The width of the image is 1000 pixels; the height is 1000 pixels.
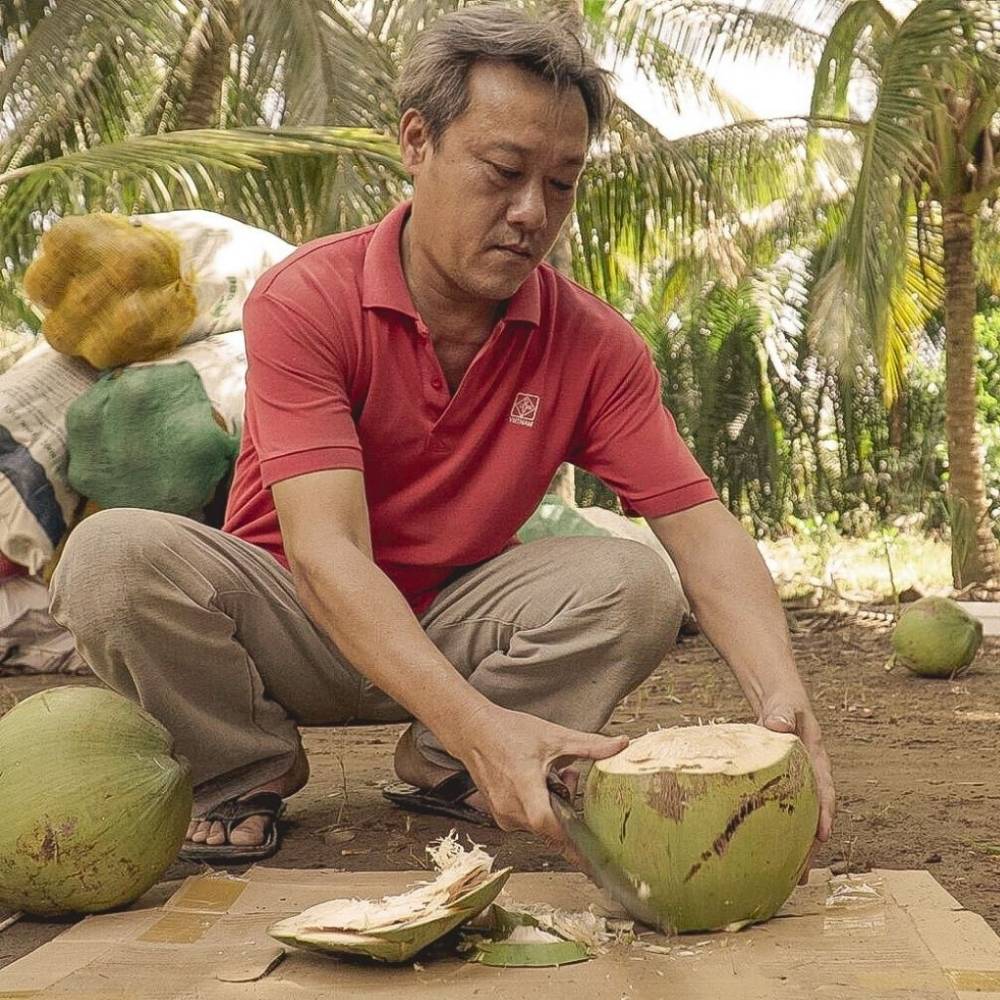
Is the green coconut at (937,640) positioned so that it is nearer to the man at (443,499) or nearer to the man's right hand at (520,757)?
the man at (443,499)

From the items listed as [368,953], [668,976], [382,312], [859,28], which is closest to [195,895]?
[368,953]

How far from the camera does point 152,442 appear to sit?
4309 millimetres

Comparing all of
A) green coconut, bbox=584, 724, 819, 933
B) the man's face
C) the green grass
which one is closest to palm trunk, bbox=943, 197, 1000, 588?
the green grass

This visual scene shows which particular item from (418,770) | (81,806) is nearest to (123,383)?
(418,770)

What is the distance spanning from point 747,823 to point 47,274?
3411 millimetres

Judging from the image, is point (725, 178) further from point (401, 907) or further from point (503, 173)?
point (401, 907)

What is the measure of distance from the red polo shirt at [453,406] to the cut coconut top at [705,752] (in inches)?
23.8

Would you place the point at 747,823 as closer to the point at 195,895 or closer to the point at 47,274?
the point at 195,895

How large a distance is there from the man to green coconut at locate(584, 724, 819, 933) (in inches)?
7.4

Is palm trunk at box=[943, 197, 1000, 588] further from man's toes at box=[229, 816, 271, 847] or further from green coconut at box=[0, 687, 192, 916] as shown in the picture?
green coconut at box=[0, 687, 192, 916]

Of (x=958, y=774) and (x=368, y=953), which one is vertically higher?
(x=368, y=953)

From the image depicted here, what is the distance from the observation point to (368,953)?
5.83ft

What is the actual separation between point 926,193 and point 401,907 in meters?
8.05

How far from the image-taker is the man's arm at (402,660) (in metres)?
1.79
